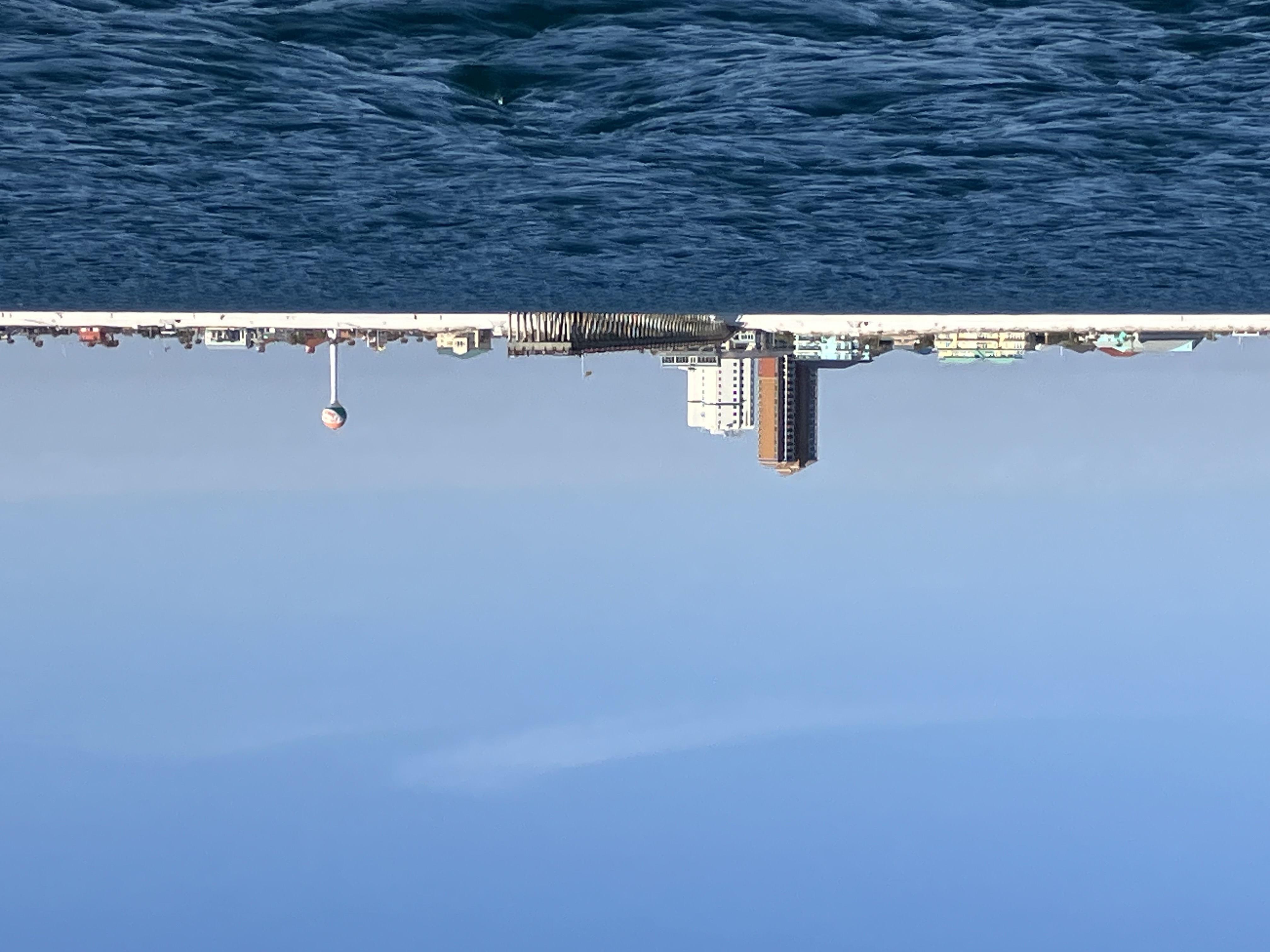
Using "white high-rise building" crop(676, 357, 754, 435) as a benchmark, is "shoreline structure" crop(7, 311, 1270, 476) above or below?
above

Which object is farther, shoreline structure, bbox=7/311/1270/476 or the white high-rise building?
the white high-rise building

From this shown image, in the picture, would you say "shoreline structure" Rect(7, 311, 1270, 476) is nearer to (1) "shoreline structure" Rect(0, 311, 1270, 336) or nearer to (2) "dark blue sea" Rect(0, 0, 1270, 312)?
(1) "shoreline structure" Rect(0, 311, 1270, 336)

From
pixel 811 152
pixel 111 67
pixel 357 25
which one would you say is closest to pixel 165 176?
pixel 111 67

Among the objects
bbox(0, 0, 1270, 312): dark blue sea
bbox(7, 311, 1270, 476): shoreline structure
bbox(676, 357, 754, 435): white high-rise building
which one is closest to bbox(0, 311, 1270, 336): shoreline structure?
bbox(7, 311, 1270, 476): shoreline structure

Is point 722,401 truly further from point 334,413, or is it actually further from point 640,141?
point 640,141

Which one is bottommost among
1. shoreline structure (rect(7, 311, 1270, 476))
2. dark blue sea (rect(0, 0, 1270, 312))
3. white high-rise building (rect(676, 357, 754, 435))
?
white high-rise building (rect(676, 357, 754, 435))

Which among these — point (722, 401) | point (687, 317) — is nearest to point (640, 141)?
point (687, 317)

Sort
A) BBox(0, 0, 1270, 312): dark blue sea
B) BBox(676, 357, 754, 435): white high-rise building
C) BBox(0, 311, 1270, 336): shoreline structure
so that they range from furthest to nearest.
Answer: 1. BBox(676, 357, 754, 435): white high-rise building
2. BBox(0, 311, 1270, 336): shoreline structure
3. BBox(0, 0, 1270, 312): dark blue sea
